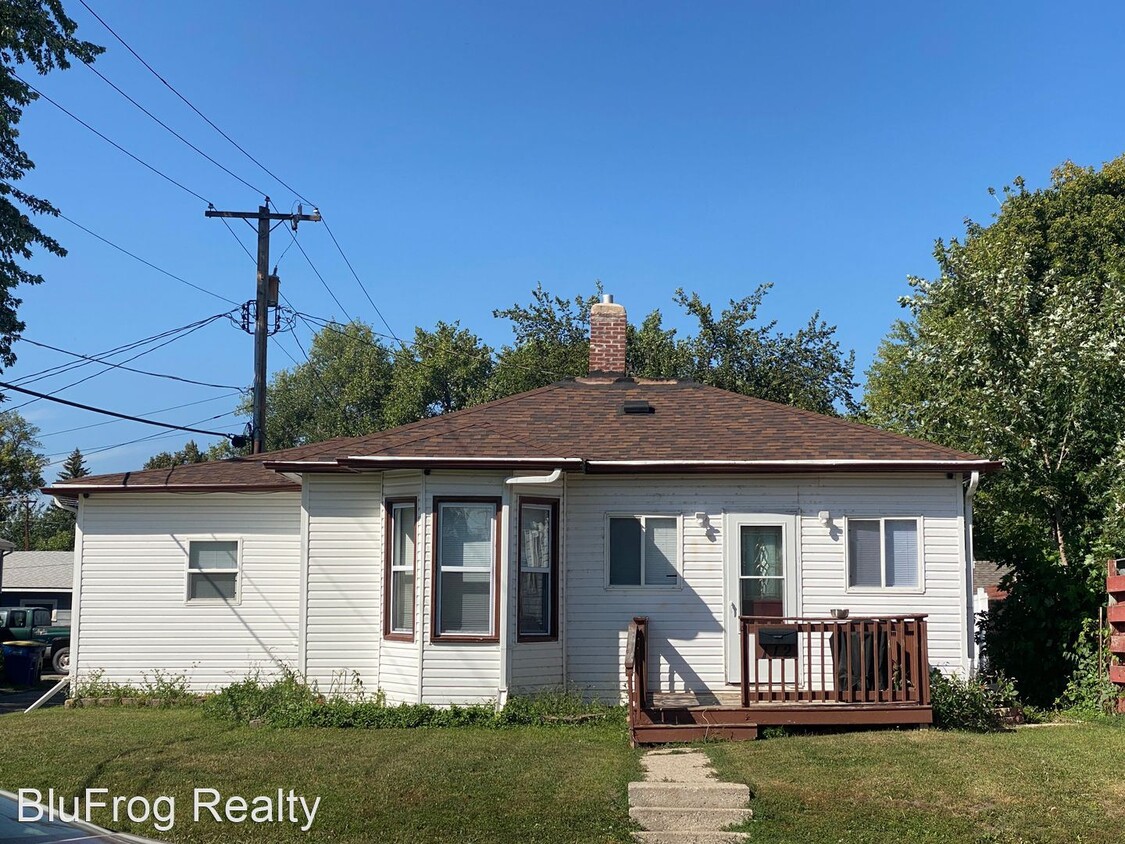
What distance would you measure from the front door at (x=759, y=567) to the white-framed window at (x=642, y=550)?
2.18 ft

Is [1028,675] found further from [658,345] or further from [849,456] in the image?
[658,345]

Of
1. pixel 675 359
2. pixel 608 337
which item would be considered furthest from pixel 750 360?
pixel 608 337

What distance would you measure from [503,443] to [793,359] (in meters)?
22.6

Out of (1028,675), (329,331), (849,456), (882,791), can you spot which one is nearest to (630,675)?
(882,791)

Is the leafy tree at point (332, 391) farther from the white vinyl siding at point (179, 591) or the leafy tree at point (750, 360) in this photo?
the white vinyl siding at point (179, 591)

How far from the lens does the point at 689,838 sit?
7496 mm

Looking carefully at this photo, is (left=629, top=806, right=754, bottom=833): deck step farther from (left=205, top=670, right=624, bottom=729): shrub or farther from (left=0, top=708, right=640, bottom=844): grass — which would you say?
(left=205, top=670, right=624, bottom=729): shrub

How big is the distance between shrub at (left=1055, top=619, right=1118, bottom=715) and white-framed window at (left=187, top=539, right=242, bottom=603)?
10.8 metres

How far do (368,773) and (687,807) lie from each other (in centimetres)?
275

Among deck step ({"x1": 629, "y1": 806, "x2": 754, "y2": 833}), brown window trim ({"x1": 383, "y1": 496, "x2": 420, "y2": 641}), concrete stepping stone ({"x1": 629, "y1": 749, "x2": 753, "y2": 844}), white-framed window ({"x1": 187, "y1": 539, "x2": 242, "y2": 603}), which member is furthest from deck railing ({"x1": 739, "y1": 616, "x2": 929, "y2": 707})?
white-framed window ({"x1": 187, "y1": 539, "x2": 242, "y2": 603})

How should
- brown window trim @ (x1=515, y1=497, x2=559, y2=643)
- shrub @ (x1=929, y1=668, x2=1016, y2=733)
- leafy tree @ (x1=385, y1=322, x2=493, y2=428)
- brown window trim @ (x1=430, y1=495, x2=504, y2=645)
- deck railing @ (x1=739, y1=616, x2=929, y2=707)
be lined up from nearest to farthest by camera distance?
deck railing @ (x1=739, y1=616, x2=929, y2=707) < shrub @ (x1=929, y1=668, x2=1016, y2=733) < brown window trim @ (x1=430, y1=495, x2=504, y2=645) < brown window trim @ (x1=515, y1=497, x2=559, y2=643) < leafy tree @ (x1=385, y1=322, x2=493, y2=428)

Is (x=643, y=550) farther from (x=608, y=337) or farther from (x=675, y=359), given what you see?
(x=675, y=359)

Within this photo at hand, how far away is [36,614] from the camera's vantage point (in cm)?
2677

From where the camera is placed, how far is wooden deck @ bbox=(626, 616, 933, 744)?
35.4 ft
